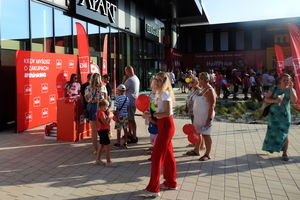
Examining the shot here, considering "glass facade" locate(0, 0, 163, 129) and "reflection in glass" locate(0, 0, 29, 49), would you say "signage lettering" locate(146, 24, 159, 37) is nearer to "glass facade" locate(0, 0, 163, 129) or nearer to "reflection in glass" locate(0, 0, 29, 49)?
"glass facade" locate(0, 0, 163, 129)

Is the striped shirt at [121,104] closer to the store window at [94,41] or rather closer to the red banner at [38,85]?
the red banner at [38,85]

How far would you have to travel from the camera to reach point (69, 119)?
678 cm

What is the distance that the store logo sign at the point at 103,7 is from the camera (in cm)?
1188

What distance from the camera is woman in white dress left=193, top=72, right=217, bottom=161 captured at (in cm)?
529

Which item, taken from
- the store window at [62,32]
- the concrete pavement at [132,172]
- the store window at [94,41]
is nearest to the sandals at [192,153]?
the concrete pavement at [132,172]

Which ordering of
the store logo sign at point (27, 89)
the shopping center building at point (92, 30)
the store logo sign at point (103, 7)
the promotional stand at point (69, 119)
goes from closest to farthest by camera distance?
the promotional stand at point (69, 119), the store logo sign at point (27, 89), the shopping center building at point (92, 30), the store logo sign at point (103, 7)

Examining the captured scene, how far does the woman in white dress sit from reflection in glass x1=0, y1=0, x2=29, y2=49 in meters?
5.84

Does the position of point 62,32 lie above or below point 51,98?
above

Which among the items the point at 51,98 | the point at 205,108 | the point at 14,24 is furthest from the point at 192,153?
the point at 14,24

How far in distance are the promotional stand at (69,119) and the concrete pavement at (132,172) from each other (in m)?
0.24

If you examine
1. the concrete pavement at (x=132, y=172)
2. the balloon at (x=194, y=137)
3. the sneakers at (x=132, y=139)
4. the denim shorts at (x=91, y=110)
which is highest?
the denim shorts at (x=91, y=110)

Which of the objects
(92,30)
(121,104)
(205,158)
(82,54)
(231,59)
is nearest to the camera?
(205,158)

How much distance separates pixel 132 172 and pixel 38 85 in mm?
4847

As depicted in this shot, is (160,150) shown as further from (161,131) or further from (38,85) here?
(38,85)
